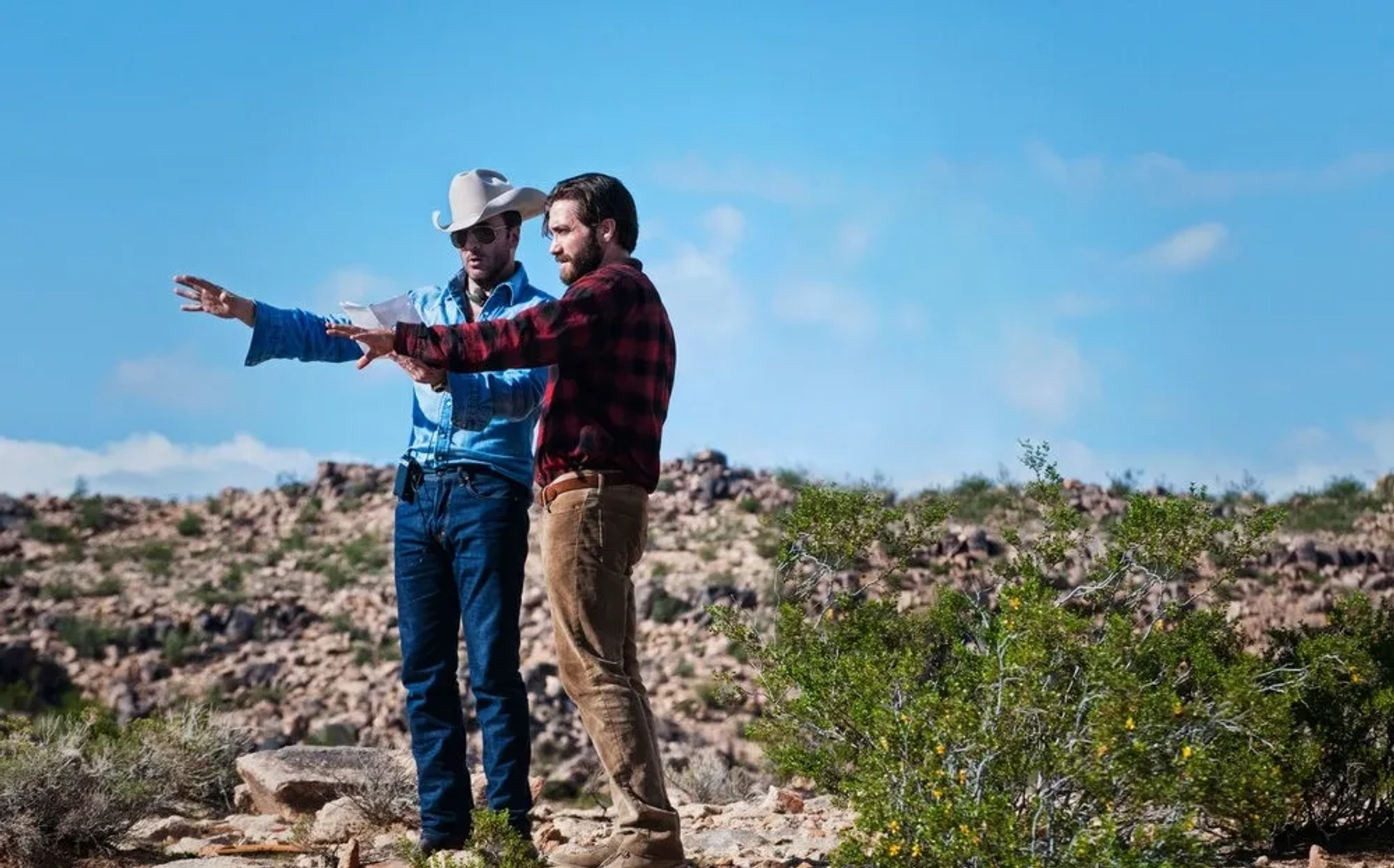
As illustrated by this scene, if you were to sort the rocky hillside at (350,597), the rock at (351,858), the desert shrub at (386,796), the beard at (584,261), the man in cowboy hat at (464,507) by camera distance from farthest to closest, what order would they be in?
the rocky hillside at (350,597)
the desert shrub at (386,796)
the rock at (351,858)
the man in cowboy hat at (464,507)
the beard at (584,261)

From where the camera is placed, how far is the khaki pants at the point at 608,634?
5.22 meters

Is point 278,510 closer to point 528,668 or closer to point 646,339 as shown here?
point 528,668

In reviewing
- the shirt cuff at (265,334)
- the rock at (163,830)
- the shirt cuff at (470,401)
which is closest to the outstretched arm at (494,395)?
the shirt cuff at (470,401)

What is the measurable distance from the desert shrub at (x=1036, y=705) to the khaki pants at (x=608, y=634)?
0.75m

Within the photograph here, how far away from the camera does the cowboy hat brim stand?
5.99 meters

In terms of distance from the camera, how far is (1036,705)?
5617mm

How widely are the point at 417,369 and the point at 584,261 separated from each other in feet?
2.22

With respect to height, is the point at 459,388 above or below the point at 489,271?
below

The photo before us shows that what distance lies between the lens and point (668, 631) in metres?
19.8

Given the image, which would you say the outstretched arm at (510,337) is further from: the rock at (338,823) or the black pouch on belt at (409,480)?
the rock at (338,823)

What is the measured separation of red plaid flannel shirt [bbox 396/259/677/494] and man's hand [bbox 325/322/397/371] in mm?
31

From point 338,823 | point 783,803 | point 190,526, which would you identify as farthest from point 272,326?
point 190,526

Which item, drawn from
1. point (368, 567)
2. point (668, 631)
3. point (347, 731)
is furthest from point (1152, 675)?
point (368, 567)

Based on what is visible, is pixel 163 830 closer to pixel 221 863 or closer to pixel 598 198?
pixel 221 863
